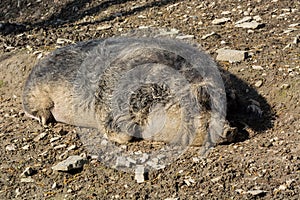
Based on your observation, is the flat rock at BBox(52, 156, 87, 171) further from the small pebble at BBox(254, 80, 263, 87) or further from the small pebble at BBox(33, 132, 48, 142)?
the small pebble at BBox(254, 80, 263, 87)

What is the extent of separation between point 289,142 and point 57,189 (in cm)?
209

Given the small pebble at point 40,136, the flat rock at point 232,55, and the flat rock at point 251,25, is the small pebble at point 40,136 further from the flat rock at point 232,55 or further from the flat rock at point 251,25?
the flat rock at point 251,25

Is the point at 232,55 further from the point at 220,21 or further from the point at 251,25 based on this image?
the point at 220,21

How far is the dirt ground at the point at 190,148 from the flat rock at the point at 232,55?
0.30 ft

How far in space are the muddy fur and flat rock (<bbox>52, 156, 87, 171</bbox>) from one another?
0.42 m

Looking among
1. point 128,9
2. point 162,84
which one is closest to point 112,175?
point 162,84

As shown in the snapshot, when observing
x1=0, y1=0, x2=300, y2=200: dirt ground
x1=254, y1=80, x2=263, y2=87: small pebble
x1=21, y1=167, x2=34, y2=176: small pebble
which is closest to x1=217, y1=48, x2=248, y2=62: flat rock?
x1=0, y1=0, x2=300, y2=200: dirt ground

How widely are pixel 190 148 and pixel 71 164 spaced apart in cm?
109

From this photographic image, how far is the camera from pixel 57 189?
523 centimetres

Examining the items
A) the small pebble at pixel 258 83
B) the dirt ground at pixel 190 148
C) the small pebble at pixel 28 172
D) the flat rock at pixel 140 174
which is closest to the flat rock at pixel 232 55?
the dirt ground at pixel 190 148

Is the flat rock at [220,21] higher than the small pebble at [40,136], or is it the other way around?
the flat rock at [220,21]

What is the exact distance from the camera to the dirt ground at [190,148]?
5004mm

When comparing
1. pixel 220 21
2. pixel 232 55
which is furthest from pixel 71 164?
pixel 220 21

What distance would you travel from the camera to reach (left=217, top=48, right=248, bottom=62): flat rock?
675 centimetres
